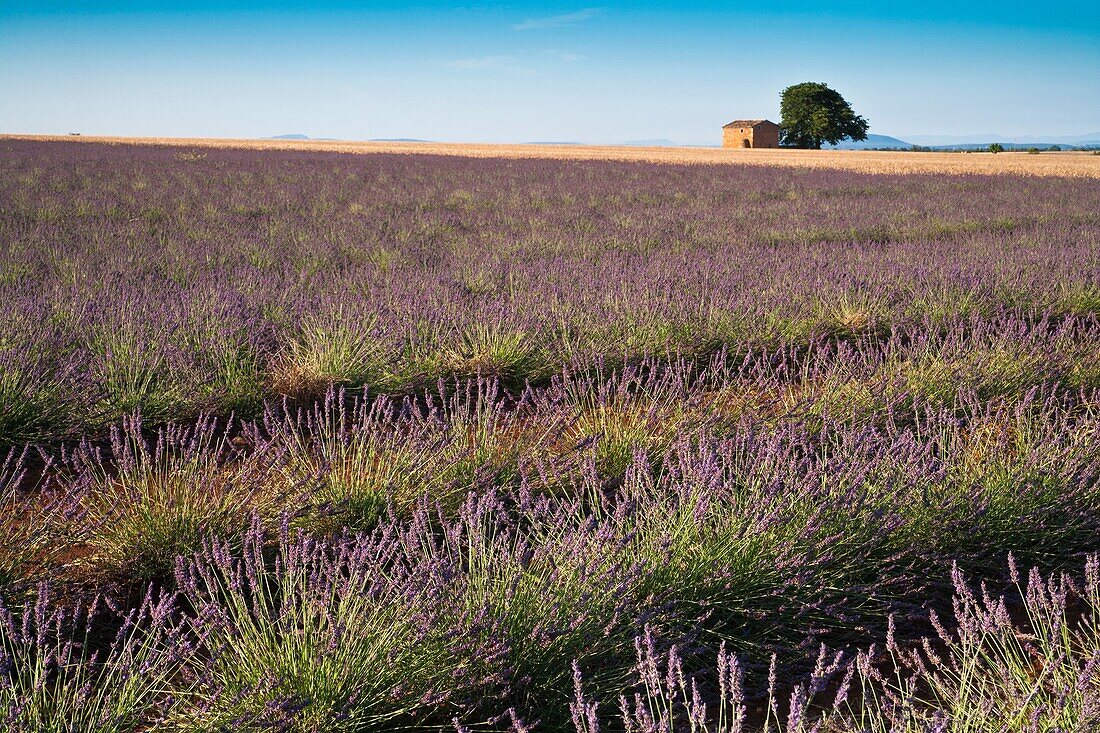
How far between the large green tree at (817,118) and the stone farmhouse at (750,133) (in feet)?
6.34

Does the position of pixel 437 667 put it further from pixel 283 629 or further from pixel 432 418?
pixel 432 418

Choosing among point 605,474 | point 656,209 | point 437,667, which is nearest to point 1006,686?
point 437,667

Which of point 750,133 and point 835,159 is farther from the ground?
point 750,133

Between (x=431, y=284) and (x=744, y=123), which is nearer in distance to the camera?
(x=431, y=284)

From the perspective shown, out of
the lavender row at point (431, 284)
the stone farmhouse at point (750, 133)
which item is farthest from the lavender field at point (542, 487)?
the stone farmhouse at point (750, 133)

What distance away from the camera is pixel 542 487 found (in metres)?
2.95

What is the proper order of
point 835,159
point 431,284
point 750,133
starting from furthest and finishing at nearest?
1. point 750,133
2. point 835,159
3. point 431,284

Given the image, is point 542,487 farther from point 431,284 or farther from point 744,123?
point 744,123

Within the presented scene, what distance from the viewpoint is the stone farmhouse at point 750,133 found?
65438 mm

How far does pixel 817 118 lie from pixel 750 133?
634 cm

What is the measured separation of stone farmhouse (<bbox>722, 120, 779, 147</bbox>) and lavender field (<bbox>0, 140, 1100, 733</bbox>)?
61313mm

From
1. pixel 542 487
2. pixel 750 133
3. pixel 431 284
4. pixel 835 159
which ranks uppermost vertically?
pixel 750 133

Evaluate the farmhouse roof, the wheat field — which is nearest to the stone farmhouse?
the farmhouse roof

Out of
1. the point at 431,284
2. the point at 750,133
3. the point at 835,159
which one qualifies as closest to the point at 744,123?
the point at 750,133
